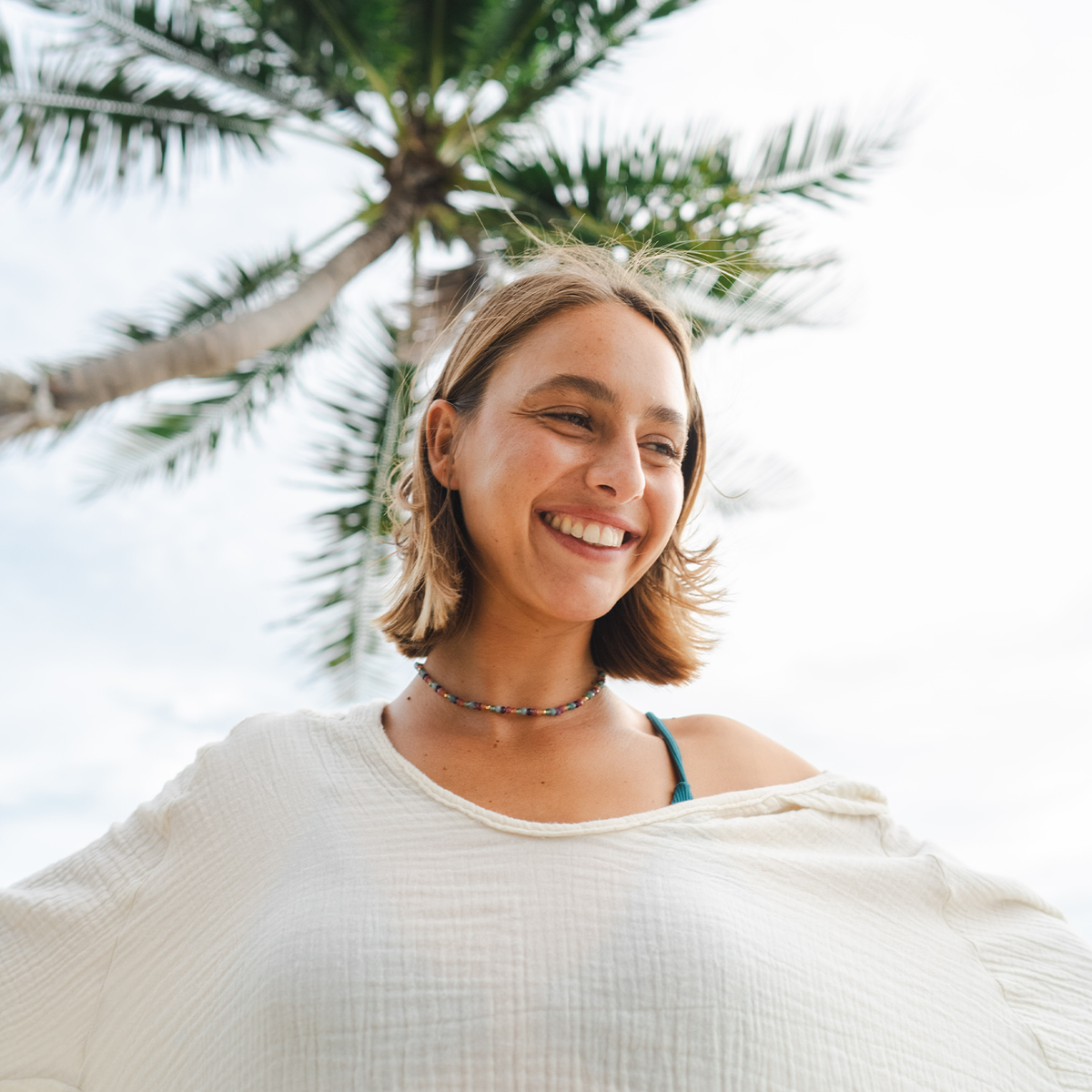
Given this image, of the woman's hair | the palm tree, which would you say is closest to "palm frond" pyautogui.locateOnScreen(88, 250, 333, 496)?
the palm tree

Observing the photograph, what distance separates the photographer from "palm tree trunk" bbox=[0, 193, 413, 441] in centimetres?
283

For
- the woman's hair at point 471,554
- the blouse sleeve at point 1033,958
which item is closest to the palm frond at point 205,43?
the woman's hair at point 471,554

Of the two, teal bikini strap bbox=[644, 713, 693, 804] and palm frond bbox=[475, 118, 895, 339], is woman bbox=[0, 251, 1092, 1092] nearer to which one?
teal bikini strap bbox=[644, 713, 693, 804]

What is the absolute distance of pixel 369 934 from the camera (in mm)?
1397

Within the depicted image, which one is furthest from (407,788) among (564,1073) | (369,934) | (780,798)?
(780,798)

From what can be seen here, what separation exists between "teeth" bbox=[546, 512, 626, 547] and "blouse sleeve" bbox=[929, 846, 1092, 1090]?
0.84m

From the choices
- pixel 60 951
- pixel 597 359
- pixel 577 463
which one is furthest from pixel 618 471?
pixel 60 951

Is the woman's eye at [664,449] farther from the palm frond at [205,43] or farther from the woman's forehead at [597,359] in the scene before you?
the palm frond at [205,43]

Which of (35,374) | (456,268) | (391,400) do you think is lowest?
(391,400)

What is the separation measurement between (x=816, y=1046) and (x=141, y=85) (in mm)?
5871

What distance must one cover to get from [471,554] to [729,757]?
623mm

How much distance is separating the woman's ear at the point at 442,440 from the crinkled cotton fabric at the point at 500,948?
0.47 metres

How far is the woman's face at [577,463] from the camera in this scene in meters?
1.65

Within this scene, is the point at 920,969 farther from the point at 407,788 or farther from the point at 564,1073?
the point at 407,788
